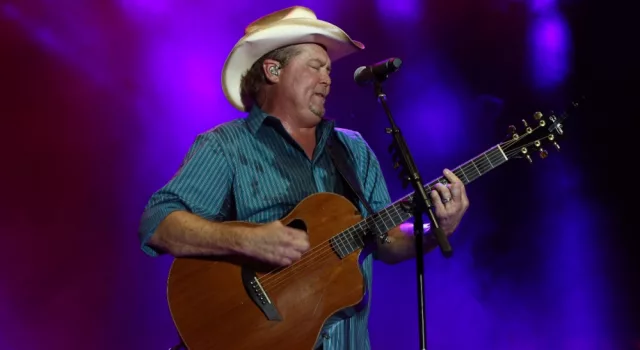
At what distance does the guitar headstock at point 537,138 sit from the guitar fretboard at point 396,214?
0.05 m

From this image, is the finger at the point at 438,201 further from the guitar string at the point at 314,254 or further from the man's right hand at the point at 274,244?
the man's right hand at the point at 274,244

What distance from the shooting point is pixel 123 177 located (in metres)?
4.16

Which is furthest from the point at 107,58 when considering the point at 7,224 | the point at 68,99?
the point at 7,224

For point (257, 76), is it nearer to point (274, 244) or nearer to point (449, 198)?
point (274, 244)

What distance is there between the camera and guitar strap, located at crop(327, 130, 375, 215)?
9.45 feet

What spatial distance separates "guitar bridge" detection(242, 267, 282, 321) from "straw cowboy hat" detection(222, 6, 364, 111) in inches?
46.6

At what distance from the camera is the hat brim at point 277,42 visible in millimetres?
3068

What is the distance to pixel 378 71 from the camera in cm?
242

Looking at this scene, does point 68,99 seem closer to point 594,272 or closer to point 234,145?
point 234,145

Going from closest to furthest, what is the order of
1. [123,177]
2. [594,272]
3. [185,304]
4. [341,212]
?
[185,304], [341,212], [123,177], [594,272]

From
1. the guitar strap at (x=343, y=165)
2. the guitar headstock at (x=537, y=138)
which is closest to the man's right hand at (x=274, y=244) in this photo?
the guitar strap at (x=343, y=165)

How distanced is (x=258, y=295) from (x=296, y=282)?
0.56 ft

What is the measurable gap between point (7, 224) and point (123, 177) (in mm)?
776

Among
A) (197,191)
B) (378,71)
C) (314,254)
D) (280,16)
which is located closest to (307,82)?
(280,16)
